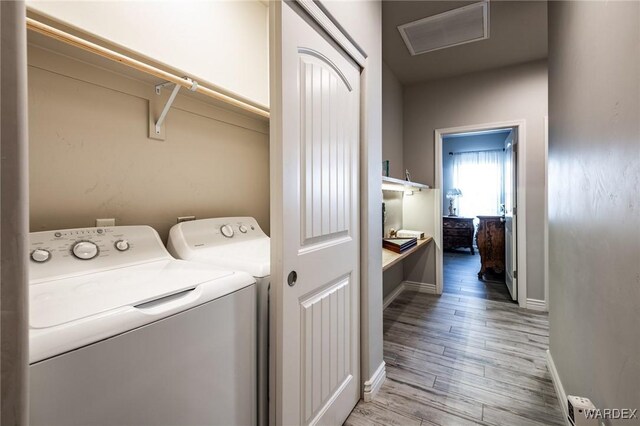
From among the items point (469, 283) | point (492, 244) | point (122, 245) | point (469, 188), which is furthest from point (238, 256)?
point (469, 188)

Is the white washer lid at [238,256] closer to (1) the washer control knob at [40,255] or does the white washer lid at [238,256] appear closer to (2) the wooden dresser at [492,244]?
(1) the washer control knob at [40,255]

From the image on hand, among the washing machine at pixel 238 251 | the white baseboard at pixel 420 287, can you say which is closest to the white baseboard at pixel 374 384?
the washing machine at pixel 238 251

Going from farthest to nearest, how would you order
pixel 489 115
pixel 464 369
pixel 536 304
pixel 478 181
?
1. pixel 478 181
2. pixel 489 115
3. pixel 536 304
4. pixel 464 369

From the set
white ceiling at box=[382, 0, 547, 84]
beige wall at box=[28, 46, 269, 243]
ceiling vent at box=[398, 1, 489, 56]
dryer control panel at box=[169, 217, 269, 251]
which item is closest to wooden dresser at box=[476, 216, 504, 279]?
white ceiling at box=[382, 0, 547, 84]

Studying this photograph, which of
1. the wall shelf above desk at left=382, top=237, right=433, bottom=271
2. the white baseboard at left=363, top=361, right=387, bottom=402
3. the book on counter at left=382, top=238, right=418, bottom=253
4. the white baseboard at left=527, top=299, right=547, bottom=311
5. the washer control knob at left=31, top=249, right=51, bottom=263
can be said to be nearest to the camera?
the washer control knob at left=31, top=249, right=51, bottom=263

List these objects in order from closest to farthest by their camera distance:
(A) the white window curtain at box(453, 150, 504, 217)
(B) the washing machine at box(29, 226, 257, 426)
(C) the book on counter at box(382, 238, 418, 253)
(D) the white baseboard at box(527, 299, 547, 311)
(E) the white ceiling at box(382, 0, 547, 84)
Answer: (B) the washing machine at box(29, 226, 257, 426)
(E) the white ceiling at box(382, 0, 547, 84)
(C) the book on counter at box(382, 238, 418, 253)
(D) the white baseboard at box(527, 299, 547, 311)
(A) the white window curtain at box(453, 150, 504, 217)

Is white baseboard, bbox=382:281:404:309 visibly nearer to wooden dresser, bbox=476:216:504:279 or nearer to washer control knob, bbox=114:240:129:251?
wooden dresser, bbox=476:216:504:279

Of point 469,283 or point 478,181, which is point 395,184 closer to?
point 469,283

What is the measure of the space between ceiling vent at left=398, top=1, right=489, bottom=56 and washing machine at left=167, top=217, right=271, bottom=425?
228 cm

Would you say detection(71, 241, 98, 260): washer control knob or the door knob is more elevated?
detection(71, 241, 98, 260): washer control knob

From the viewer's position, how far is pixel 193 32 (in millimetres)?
1358

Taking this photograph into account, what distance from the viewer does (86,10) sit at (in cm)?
98

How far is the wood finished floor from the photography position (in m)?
1.56

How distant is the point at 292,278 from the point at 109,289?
0.56 m
